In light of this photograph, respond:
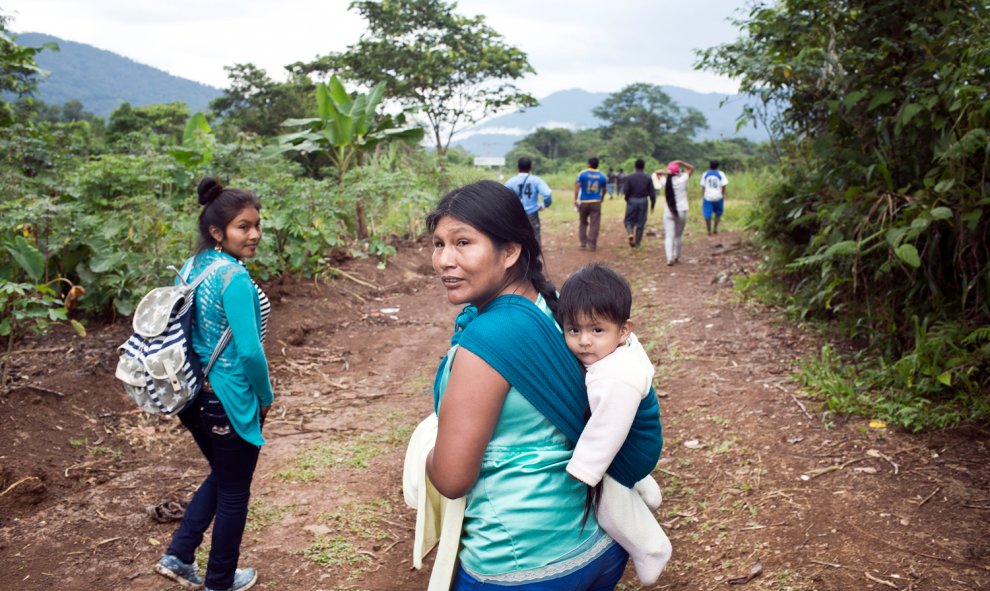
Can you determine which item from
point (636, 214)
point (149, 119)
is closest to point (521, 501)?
point (636, 214)

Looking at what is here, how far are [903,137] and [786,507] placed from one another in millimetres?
3192

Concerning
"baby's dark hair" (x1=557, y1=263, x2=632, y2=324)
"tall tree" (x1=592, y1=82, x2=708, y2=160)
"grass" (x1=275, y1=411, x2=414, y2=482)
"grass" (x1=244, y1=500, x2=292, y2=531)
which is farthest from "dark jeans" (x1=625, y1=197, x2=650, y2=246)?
"tall tree" (x1=592, y1=82, x2=708, y2=160)

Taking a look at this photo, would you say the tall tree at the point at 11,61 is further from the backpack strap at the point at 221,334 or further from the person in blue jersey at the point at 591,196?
the person in blue jersey at the point at 591,196

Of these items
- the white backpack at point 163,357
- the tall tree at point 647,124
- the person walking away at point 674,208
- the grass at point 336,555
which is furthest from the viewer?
the tall tree at point 647,124

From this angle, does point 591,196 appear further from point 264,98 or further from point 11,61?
point 264,98

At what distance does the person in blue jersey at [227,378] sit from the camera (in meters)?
2.87

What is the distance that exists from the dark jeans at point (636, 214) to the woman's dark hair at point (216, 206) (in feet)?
34.0

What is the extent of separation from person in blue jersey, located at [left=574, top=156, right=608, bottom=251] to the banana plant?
3098 millimetres

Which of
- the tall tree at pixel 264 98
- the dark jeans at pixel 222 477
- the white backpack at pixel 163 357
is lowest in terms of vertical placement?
the dark jeans at pixel 222 477

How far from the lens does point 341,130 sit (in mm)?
10742

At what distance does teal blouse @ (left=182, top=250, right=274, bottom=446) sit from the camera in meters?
2.86

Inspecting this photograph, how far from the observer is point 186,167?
26.7 ft

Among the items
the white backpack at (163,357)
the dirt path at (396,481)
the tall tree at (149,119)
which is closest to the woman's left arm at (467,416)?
the white backpack at (163,357)

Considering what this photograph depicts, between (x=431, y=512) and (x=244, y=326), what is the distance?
1.34 meters
